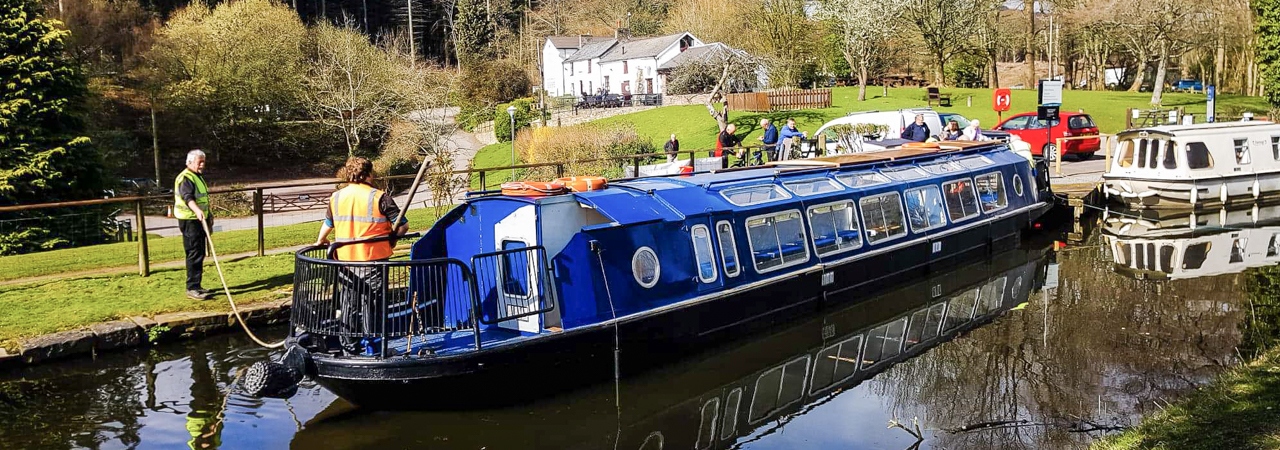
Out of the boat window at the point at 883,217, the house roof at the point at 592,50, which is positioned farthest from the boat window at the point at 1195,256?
the house roof at the point at 592,50

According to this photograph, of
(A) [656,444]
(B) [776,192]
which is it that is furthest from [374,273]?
(B) [776,192]

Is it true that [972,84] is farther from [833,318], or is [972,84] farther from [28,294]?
[28,294]

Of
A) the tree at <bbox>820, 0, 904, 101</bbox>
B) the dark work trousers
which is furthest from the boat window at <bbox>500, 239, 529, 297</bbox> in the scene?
the tree at <bbox>820, 0, 904, 101</bbox>

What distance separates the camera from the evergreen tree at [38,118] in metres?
24.7

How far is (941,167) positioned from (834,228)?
4215mm

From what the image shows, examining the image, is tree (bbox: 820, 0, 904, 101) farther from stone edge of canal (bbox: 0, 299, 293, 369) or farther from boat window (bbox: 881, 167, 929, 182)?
stone edge of canal (bbox: 0, 299, 293, 369)

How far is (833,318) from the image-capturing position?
12.3 metres

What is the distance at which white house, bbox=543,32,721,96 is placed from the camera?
68.8 meters

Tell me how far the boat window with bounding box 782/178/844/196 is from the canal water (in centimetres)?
165

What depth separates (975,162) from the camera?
664 inches

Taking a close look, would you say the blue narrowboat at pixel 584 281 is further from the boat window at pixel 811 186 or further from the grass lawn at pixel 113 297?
the grass lawn at pixel 113 297

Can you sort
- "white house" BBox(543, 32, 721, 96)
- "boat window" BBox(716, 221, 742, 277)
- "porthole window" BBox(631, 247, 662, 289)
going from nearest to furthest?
"porthole window" BBox(631, 247, 662, 289) → "boat window" BBox(716, 221, 742, 277) → "white house" BBox(543, 32, 721, 96)

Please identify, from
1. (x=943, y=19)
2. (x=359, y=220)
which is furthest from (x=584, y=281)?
(x=943, y=19)

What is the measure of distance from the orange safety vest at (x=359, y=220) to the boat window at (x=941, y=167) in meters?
9.99
